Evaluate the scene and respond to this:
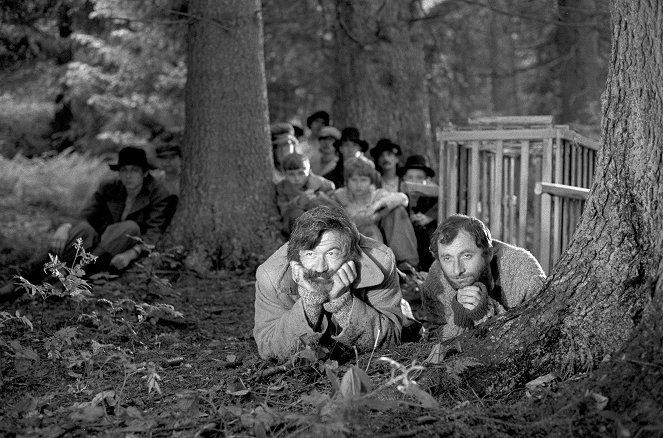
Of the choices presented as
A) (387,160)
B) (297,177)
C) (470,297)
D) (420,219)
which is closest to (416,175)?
(387,160)

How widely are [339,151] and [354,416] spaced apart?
25.8 feet

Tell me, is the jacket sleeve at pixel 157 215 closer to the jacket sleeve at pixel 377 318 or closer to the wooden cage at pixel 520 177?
the wooden cage at pixel 520 177

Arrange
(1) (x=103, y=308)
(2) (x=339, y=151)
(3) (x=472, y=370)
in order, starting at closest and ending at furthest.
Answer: (3) (x=472, y=370)
(1) (x=103, y=308)
(2) (x=339, y=151)

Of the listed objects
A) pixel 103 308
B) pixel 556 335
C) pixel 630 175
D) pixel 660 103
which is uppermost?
pixel 660 103

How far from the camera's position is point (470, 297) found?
210 inches

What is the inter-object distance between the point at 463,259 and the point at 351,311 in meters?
0.75

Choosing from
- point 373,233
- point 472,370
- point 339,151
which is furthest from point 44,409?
point 339,151

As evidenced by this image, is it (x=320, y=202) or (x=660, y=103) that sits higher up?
(x=660, y=103)

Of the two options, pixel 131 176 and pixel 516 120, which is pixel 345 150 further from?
pixel 516 120

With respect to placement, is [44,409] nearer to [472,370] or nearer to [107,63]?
[472,370]

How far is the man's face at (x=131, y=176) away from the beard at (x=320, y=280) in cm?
520

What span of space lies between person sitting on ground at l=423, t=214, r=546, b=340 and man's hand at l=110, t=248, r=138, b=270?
13.6 ft

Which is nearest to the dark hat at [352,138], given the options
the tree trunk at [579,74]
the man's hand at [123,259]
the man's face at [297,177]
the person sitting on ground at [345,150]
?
the person sitting on ground at [345,150]

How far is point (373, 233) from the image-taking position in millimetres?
9305
